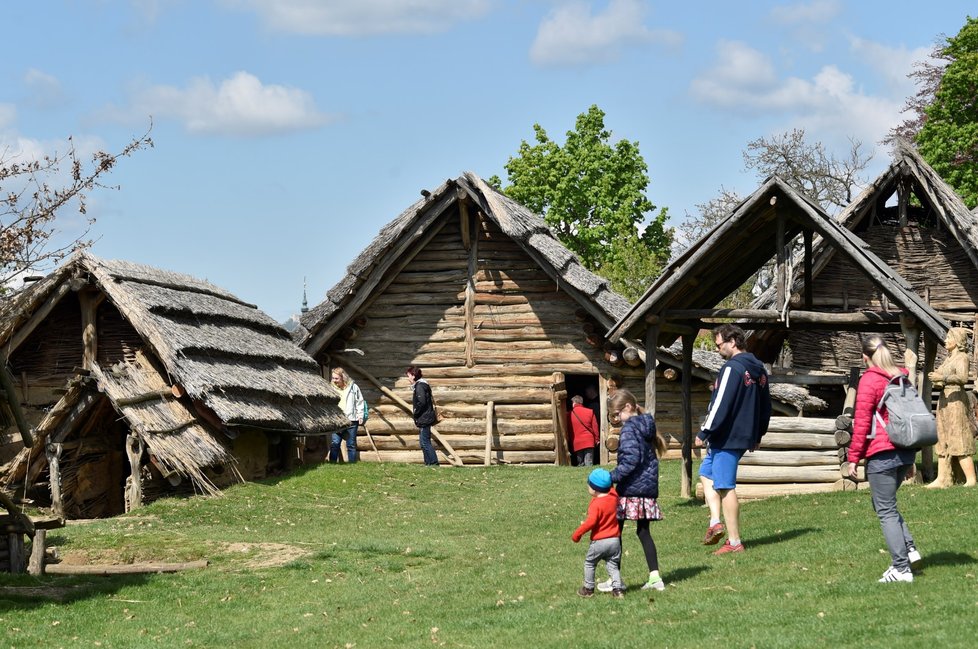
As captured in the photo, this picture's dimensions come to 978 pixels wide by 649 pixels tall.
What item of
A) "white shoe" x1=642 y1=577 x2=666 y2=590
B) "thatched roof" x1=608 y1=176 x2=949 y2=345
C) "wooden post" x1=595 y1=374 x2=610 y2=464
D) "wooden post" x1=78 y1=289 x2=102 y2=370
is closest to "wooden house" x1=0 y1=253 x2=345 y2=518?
"wooden post" x1=78 y1=289 x2=102 y2=370

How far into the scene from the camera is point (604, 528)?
33.9ft

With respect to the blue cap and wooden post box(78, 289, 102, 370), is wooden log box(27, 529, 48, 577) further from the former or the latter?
wooden post box(78, 289, 102, 370)

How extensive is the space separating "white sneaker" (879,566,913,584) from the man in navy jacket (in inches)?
86.3

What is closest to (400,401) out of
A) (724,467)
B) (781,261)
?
(781,261)

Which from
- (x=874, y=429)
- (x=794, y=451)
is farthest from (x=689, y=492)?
(x=874, y=429)

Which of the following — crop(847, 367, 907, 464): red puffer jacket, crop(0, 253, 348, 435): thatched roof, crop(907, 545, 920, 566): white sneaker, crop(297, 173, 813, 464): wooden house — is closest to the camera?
crop(847, 367, 907, 464): red puffer jacket

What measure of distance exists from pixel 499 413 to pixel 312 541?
36.8ft

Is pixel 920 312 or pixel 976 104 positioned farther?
pixel 976 104

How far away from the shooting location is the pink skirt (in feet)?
34.7

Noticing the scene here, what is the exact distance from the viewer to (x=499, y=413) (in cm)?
2633

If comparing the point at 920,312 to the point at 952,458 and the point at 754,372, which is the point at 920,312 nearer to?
the point at 952,458

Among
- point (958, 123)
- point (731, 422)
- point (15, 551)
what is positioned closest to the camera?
point (731, 422)

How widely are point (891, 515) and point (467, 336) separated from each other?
16983 millimetres

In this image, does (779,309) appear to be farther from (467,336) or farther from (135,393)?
(467,336)
